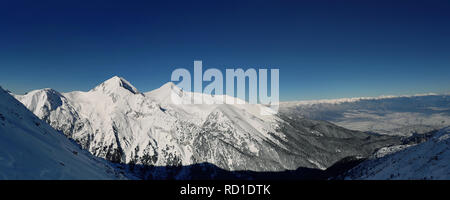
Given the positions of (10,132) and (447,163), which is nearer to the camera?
(10,132)

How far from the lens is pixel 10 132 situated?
72.3 feet
